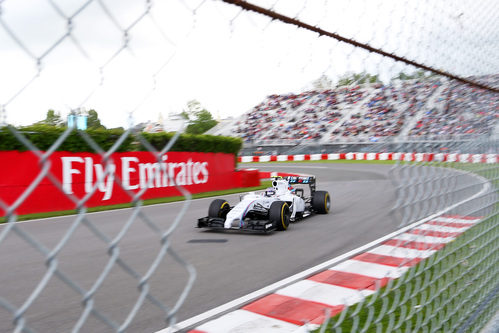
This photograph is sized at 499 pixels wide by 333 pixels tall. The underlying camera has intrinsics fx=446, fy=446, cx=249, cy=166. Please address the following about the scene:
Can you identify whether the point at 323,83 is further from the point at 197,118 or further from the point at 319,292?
the point at 319,292

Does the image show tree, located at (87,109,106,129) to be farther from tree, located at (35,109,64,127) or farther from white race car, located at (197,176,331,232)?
white race car, located at (197,176,331,232)

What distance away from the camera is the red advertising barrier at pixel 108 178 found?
27.4ft

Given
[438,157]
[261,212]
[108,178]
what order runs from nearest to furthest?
[438,157] → [108,178] → [261,212]

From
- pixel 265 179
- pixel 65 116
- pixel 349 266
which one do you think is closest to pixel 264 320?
pixel 349 266

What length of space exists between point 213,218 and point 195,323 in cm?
369

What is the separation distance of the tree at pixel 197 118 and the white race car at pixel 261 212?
5.27m

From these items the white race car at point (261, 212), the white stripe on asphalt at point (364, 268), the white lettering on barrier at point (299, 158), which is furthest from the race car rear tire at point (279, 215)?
the white lettering on barrier at point (299, 158)

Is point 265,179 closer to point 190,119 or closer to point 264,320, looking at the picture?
point 264,320

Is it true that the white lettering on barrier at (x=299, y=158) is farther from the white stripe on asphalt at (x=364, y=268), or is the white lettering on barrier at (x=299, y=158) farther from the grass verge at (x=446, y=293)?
the grass verge at (x=446, y=293)

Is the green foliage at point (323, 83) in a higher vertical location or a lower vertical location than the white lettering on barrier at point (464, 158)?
higher

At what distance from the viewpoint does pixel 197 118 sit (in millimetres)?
1077

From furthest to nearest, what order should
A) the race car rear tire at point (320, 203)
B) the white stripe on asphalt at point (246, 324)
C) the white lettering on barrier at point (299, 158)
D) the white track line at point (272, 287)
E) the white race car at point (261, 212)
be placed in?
the white lettering on barrier at point (299, 158) → the race car rear tire at point (320, 203) → the white race car at point (261, 212) → the white stripe on asphalt at point (246, 324) → the white track line at point (272, 287)

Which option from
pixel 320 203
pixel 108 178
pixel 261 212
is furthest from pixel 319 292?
pixel 320 203

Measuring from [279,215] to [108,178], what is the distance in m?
2.50
